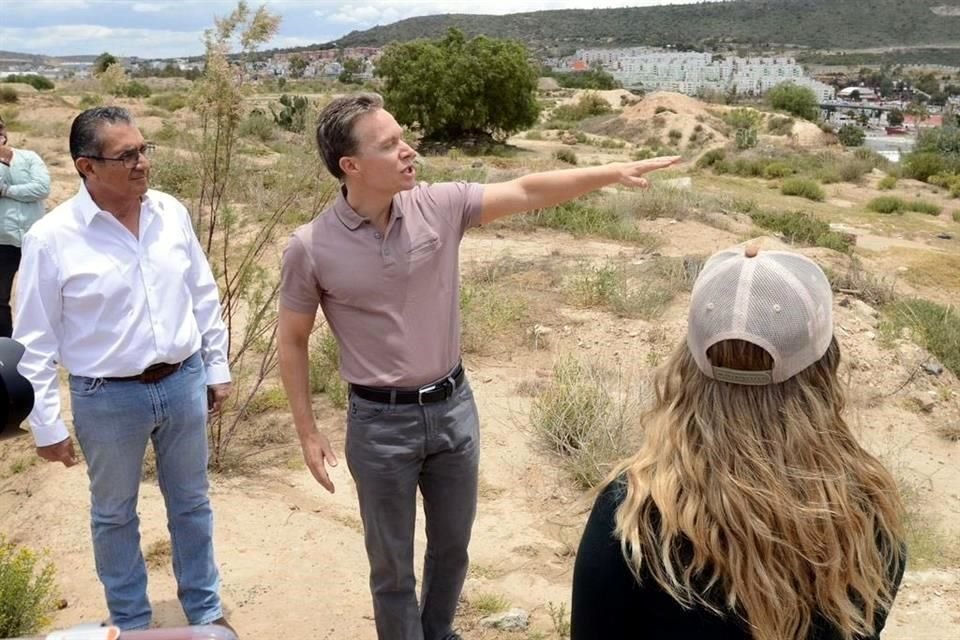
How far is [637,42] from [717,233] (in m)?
119

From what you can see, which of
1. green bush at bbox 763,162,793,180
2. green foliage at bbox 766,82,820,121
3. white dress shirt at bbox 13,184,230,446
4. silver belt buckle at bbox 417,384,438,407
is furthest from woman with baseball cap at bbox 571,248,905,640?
green foliage at bbox 766,82,820,121

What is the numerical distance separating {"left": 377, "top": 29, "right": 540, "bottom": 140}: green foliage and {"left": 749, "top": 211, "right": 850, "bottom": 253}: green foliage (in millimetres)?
14509

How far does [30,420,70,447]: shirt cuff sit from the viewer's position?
263cm

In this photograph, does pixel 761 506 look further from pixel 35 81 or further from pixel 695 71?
pixel 695 71

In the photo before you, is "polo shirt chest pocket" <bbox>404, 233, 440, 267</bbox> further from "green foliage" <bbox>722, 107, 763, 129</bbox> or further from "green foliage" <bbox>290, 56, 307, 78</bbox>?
"green foliage" <bbox>722, 107, 763, 129</bbox>

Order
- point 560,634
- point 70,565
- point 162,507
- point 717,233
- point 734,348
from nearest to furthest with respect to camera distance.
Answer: point 734,348
point 560,634
point 70,565
point 162,507
point 717,233

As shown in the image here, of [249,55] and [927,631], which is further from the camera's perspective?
[249,55]

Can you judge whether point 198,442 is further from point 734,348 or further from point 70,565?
point 734,348

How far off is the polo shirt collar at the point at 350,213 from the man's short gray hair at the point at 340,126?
0.07m

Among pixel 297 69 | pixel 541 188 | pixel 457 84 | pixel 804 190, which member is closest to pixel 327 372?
pixel 541 188

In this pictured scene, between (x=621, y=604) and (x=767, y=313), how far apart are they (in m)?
0.46

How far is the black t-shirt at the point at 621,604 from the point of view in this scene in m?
1.27

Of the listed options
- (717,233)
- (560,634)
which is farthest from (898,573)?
(717,233)

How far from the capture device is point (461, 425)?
2.54 meters
